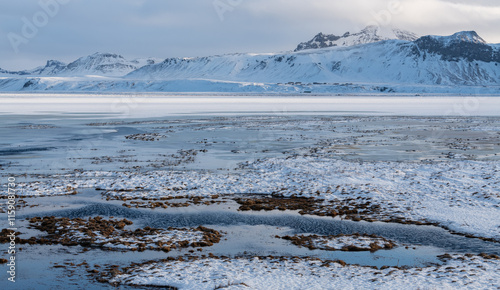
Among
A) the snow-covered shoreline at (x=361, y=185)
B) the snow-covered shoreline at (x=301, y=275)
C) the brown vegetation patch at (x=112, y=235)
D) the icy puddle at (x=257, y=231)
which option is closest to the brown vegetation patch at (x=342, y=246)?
the icy puddle at (x=257, y=231)

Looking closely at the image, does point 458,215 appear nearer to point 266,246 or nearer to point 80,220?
point 266,246

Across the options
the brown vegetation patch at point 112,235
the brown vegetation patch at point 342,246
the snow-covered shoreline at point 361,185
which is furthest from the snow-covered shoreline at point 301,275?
the snow-covered shoreline at point 361,185

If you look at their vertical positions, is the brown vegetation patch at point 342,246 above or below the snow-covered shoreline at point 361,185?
below

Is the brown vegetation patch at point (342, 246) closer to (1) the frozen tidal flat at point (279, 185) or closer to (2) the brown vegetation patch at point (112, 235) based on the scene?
(1) the frozen tidal flat at point (279, 185)

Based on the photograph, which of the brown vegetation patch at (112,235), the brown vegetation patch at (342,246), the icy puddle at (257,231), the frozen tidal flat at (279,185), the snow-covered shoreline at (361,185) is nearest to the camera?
the frozen tidal flat at (279,185)

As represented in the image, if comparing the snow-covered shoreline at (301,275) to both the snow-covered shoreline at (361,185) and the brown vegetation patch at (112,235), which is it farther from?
the snow-covered shoreline at (361,185)

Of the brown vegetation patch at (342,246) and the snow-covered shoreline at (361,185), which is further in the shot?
the snow-covered shoreline at (361,185)

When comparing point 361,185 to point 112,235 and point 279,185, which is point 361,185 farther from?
point 112,235

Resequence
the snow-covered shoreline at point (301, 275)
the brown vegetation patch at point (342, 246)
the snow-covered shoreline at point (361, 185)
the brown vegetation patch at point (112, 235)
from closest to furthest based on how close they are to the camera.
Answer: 1. the snow-covered shoreline at point (301, 275)
2. the brown vegetation patch at point (342, 246)
3. the brown vegetation patch at point (112, 235)
4. the snow-covered shoreline at point (361, 185)

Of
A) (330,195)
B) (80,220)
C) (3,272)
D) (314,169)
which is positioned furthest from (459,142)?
(3,272)

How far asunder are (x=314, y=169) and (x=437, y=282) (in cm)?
1318

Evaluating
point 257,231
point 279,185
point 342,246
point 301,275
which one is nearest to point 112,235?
point 257,231

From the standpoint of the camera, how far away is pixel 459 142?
3556 centimetres

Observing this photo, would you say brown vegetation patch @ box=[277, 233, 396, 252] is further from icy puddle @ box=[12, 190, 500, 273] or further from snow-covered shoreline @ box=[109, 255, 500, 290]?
snow-covered shoreline @ box=[109, 255, 500, 290]
